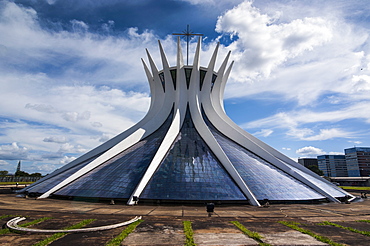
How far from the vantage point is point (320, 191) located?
19781mm

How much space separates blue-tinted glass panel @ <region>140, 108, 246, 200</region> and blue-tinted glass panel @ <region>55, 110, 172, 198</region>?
5.59ft

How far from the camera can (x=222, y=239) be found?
24.9ft

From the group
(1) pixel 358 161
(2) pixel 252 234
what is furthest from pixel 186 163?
(1) pixel 358 161

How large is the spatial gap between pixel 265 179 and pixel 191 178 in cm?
696

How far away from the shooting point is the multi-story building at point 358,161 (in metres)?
127

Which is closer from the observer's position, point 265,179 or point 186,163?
point 265,179

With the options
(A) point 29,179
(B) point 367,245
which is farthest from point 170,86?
(A) point 29,179

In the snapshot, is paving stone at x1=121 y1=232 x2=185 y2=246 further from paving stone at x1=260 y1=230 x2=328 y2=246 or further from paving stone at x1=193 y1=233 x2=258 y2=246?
paving stone at x1=260 y1=230 x2=328 y2=246

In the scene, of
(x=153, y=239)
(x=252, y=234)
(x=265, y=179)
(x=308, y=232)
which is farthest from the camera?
(x=265, y=179)

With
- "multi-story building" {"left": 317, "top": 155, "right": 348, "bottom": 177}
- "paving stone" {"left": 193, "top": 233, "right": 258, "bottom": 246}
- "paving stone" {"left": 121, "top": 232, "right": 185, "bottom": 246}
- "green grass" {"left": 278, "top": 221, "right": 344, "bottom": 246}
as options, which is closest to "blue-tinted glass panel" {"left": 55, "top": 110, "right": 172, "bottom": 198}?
"paving stone" {"left": 121, "top": 232, "right": 185, "bottom": 246}

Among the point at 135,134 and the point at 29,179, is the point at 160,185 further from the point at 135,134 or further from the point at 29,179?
the point at 29,179

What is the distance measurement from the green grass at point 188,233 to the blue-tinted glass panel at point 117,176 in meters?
8.77

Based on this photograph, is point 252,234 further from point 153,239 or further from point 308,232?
point 153,239

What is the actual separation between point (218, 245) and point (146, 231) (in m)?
3.03
